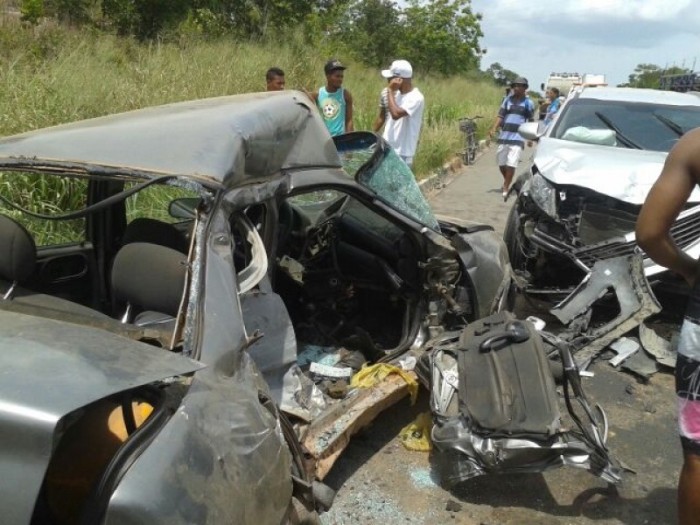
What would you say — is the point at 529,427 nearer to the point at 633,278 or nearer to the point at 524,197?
the point at 633,278

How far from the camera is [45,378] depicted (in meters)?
1.37

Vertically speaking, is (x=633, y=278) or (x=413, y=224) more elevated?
(x=413, y=224)

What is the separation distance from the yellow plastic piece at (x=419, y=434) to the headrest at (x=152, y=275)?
5.20 feet

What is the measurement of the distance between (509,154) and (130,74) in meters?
5.10

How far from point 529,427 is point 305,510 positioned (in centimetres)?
107

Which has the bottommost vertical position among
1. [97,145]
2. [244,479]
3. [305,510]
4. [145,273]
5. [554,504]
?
[554,504]

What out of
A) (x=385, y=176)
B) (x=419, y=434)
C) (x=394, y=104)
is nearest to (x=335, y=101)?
(x=394, y=104)

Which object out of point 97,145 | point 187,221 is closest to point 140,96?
point 187,221

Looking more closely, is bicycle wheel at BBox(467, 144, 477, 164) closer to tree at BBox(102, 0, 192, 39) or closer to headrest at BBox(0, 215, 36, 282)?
tree at BBox(102, 0, 192, 39)

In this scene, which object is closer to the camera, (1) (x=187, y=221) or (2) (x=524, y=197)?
(1) (x=187, y=221)

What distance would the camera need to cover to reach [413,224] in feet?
10.8

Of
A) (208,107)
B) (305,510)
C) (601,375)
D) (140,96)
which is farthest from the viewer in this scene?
(140,96)

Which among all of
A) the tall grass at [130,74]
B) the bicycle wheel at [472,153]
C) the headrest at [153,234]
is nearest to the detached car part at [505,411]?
the headrest at [153,234]

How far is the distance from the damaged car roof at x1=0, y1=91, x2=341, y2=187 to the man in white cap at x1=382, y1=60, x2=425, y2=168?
386 cm
